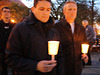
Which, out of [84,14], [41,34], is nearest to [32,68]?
[41,34]

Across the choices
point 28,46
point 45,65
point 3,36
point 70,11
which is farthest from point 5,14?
point 45,65

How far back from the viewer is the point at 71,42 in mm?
2230

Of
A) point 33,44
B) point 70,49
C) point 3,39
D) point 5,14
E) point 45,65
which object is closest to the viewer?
point 45,65

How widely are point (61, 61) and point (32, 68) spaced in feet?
1.78

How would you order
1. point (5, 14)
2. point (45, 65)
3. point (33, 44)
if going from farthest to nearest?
point (5, 14), point (33, 44), point (45, 65)

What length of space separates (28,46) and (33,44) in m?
0.06

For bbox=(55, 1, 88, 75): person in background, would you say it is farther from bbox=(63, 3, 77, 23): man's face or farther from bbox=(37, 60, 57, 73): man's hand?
bbox=(37, 60, 57, 73): man's hand

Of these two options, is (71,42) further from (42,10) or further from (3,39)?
(3,39)

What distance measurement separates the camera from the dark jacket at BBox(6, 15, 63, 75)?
1398 millimetres

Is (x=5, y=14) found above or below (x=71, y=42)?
above

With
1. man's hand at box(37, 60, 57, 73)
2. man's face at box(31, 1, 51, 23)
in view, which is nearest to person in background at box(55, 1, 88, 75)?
man's face at box(31, 1, 51, 23)

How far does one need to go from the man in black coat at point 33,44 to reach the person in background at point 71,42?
0.65 meters

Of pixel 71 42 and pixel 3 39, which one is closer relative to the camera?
pixel 71 42

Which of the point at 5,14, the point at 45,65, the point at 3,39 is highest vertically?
the point at 5,14
